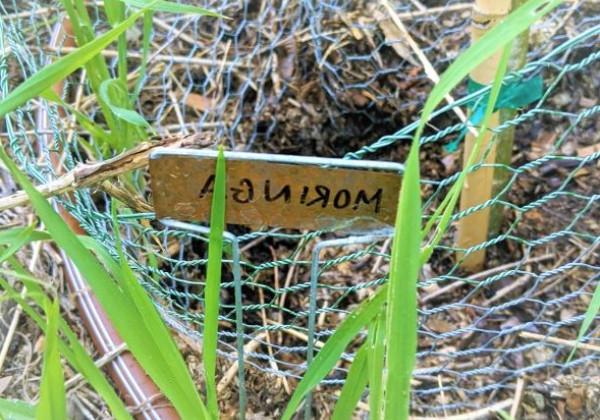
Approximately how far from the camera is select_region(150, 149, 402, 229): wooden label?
65cm

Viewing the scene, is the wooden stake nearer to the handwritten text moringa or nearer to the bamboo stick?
the bamboo stick

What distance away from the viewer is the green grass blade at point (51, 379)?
0.63 m

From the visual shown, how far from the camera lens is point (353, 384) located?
0.73 metres

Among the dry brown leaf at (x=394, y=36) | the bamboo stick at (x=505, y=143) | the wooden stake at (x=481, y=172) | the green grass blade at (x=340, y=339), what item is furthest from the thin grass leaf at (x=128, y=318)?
the dry brown leaf at (x=394, y=36)

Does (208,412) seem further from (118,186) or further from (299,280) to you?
(299,280)

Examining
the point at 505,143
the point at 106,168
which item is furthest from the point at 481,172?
the point at 106,168

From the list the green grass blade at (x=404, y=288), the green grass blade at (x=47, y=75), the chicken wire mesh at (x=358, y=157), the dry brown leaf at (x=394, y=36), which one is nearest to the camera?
the green grass blade at (x=404, y=288)

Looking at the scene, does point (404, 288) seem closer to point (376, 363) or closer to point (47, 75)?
point (376, 363)

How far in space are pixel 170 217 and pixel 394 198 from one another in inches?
8.3

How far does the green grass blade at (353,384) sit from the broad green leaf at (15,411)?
305mm

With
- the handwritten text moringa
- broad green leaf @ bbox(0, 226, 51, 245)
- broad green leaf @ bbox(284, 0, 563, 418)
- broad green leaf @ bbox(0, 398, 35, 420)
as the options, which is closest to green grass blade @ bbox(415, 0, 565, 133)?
broad green leaf @ bbox(284, 0, 563, 418)

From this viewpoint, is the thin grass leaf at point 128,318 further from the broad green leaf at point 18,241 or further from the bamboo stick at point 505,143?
the bamboo stick at point 505,143

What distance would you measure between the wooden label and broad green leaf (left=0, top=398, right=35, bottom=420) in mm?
247

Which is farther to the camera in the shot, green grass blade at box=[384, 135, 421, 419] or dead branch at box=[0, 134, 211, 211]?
dead branch at box=[0, 134, 211, 211]
